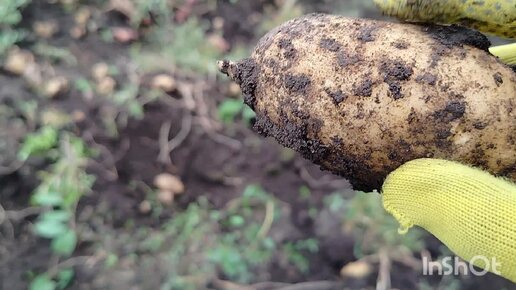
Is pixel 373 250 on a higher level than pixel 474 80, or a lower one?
lower

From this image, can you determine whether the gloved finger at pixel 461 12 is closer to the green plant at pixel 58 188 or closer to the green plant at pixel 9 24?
the green plant at pixel 58 188

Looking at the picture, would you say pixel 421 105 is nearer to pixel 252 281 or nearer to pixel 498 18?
pixel 498 18

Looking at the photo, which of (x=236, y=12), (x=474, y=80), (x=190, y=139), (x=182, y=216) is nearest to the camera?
(x=474, y=80)

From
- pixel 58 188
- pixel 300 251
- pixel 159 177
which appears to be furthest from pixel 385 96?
pixel 58 188

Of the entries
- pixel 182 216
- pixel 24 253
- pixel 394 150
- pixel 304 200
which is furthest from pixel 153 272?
pixel 394 150
